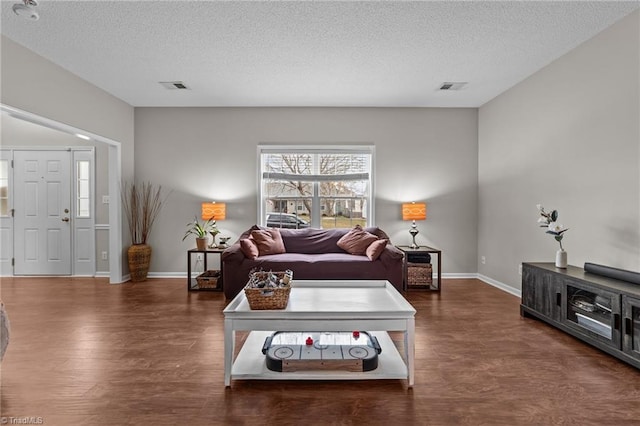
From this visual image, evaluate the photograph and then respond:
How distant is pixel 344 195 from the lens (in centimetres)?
560

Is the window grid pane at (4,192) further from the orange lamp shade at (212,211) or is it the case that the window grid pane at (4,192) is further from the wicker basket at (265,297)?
the wicker basket at (265,297)

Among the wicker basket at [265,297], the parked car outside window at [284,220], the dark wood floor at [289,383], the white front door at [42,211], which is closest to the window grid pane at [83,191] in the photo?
the white front door at [42,211]

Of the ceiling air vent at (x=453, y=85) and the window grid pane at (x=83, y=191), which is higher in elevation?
the ceiling air vent at (x=453, y=85)

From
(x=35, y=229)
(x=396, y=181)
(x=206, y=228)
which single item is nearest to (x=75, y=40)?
(x=206, y=228)

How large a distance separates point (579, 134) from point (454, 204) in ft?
7.27

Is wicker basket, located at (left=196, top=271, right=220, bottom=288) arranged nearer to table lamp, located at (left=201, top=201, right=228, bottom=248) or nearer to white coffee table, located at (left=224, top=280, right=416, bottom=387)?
table lamp, located at (left=201, top=201, right=228, bottom=248)

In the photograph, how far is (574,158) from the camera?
11.5 feet

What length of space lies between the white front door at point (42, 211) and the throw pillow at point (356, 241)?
4.39 meters

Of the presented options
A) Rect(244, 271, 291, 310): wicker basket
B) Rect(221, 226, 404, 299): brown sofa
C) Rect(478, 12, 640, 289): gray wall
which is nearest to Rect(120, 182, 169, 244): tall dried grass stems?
Rect(221, 226, 404, 299): brown sofa

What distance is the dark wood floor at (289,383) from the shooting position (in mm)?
1863

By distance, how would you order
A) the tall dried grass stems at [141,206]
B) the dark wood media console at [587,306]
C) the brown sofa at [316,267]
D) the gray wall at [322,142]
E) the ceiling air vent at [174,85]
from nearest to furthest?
the dark wood media console at [587,306]
the brown sofa at [316,267]
the ceiling air vent at [174,85]
the tall dried grass stems at [141,206]
the gray wall at [322,142]

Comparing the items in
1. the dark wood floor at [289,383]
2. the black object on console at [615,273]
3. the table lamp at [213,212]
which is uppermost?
the table lamp at [213,212]

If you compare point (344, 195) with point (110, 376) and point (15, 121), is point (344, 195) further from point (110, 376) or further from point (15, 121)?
point (15, 121)

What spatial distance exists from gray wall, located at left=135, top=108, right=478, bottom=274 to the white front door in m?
1.48
